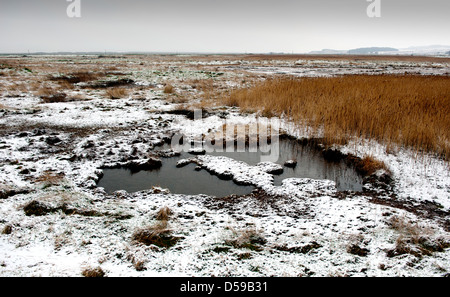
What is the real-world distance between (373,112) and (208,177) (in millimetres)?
5627

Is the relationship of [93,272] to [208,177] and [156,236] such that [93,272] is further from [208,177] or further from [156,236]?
[208,177]

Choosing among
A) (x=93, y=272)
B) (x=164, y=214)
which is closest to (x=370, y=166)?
(x=164, y=214)

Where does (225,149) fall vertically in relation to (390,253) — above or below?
above

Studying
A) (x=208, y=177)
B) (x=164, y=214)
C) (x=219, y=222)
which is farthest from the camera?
(x=208, y=177)

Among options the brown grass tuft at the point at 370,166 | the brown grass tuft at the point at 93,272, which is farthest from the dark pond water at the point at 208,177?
the brown grass tuft at the point at 93,272

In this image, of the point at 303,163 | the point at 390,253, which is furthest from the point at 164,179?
the point at 390,253

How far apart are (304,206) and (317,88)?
8.87m

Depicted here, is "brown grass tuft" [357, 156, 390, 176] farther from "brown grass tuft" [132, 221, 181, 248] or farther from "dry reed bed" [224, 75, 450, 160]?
"brown grass tuft" [132, 221, 181, 248]

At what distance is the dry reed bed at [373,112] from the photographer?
6.50 m

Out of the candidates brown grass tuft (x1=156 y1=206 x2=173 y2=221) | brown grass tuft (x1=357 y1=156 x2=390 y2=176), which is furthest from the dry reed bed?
brown grass tuft (x1=156 y1=206 x2=173 y2=221)

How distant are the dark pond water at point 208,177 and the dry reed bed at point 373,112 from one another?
4.60 feet

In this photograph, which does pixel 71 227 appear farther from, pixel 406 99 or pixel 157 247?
pixel 406 99

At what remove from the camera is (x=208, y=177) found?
18.3ft
